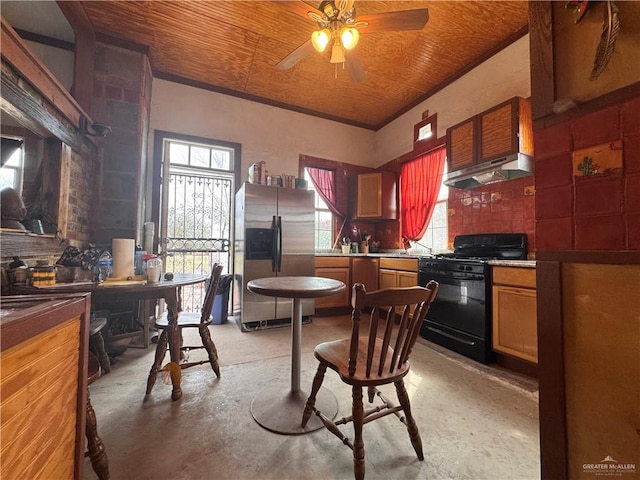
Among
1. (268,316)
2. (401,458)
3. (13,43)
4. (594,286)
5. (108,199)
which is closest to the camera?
(594,286)

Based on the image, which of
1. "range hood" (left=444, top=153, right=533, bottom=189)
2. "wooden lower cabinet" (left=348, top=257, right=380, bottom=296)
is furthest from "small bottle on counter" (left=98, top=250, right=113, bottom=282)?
"range hood" (left=444, top=153, right=533, bottom=189)

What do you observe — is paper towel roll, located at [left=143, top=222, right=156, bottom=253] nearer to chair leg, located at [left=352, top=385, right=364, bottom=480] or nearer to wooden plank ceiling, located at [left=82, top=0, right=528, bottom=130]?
wooden plank ceiling, located at [left=82, top=0, right=528, bottom=130]

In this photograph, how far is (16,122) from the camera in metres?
1.71

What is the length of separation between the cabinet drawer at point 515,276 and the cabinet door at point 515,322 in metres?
0.04

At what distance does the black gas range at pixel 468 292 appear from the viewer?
7.45ft

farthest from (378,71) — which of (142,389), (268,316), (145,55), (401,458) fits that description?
(142,389)

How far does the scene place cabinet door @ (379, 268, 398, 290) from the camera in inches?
135

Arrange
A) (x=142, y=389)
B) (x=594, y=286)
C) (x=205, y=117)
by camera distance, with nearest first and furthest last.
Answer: (x=594, y=286)
(x=142, y=389)
(x=205, y=117)

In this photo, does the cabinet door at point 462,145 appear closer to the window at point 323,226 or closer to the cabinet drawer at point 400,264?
the cabinet drawer at point 400,264

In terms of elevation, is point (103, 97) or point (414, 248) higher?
point (103, 97)

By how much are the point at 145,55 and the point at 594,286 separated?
4136 mm

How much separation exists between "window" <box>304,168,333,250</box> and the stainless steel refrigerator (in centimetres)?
95

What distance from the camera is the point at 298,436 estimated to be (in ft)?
4.52

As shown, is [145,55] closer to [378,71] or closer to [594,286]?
[378,71]
